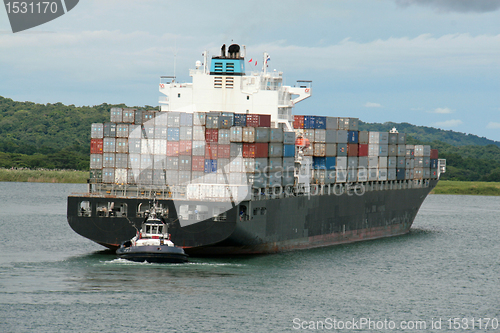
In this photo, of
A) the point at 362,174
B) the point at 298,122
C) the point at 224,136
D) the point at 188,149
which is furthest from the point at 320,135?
the point at 188,149

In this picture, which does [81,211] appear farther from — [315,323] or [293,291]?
[315,323]

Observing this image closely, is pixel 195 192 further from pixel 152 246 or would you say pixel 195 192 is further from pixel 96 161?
pixel 96 161

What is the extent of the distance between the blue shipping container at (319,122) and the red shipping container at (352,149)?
3.24m

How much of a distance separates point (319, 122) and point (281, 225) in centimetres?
1246

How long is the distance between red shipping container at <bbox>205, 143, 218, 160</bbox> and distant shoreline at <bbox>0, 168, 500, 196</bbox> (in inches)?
3179

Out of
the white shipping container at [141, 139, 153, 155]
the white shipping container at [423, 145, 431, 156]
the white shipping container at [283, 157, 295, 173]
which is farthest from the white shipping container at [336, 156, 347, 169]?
the white shipping container at [141, 139, 153, 155]

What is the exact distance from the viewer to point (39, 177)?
133 meters

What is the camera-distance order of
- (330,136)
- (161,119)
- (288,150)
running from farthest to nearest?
(330,136) < (288,150) < (161,119)

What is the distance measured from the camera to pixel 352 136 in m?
62.1

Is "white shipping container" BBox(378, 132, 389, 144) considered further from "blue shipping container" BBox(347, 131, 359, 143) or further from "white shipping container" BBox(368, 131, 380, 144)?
"blue shipping container" BBox(347, 131, 359, 143)

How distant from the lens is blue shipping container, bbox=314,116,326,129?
A: 196 feet

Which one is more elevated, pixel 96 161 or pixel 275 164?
pixel 275 164

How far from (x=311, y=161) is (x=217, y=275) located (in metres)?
20.3

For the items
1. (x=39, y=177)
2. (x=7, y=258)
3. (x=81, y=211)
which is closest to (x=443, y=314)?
(x=81, y=211)
